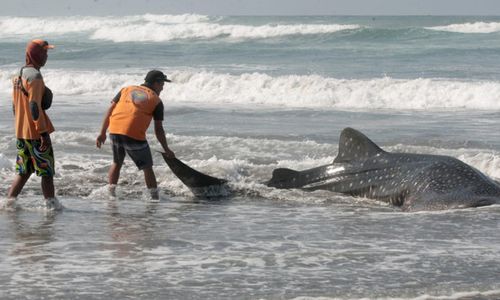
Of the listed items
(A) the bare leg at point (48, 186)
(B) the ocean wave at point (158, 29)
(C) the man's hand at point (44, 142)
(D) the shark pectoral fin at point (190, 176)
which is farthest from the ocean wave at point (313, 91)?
(B) the ocean wave at point (158, 29)

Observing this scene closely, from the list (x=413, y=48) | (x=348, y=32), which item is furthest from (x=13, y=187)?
(x=348, y=32)

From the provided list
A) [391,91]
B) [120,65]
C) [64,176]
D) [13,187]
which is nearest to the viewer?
[13,187]

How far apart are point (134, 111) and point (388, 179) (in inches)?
113

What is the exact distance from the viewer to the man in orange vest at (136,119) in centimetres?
1032

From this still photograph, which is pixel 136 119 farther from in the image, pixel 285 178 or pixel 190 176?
pixel 285 178

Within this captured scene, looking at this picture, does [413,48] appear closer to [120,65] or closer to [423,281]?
[120,65]

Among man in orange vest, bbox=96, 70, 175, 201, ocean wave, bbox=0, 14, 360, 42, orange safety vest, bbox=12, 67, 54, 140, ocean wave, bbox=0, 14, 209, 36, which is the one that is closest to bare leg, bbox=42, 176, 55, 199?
orange safety vest, bbox=12, 67, 54, 140

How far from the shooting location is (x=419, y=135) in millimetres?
16672

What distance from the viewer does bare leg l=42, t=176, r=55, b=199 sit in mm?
9359

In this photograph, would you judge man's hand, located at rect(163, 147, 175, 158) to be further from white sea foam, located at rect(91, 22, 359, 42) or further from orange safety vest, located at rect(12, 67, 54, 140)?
white sea foam, located at rect(91, 22, 359, 42)

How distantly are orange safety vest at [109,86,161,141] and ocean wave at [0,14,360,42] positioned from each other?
157 feet

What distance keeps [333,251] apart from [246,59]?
1338 inches

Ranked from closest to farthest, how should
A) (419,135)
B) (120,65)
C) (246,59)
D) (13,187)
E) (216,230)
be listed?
1. (216,230)
2. (13,187)
3. (419,135)
4. (120,65)
5. (246,59)

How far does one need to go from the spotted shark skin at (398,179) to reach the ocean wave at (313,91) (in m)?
12.0
